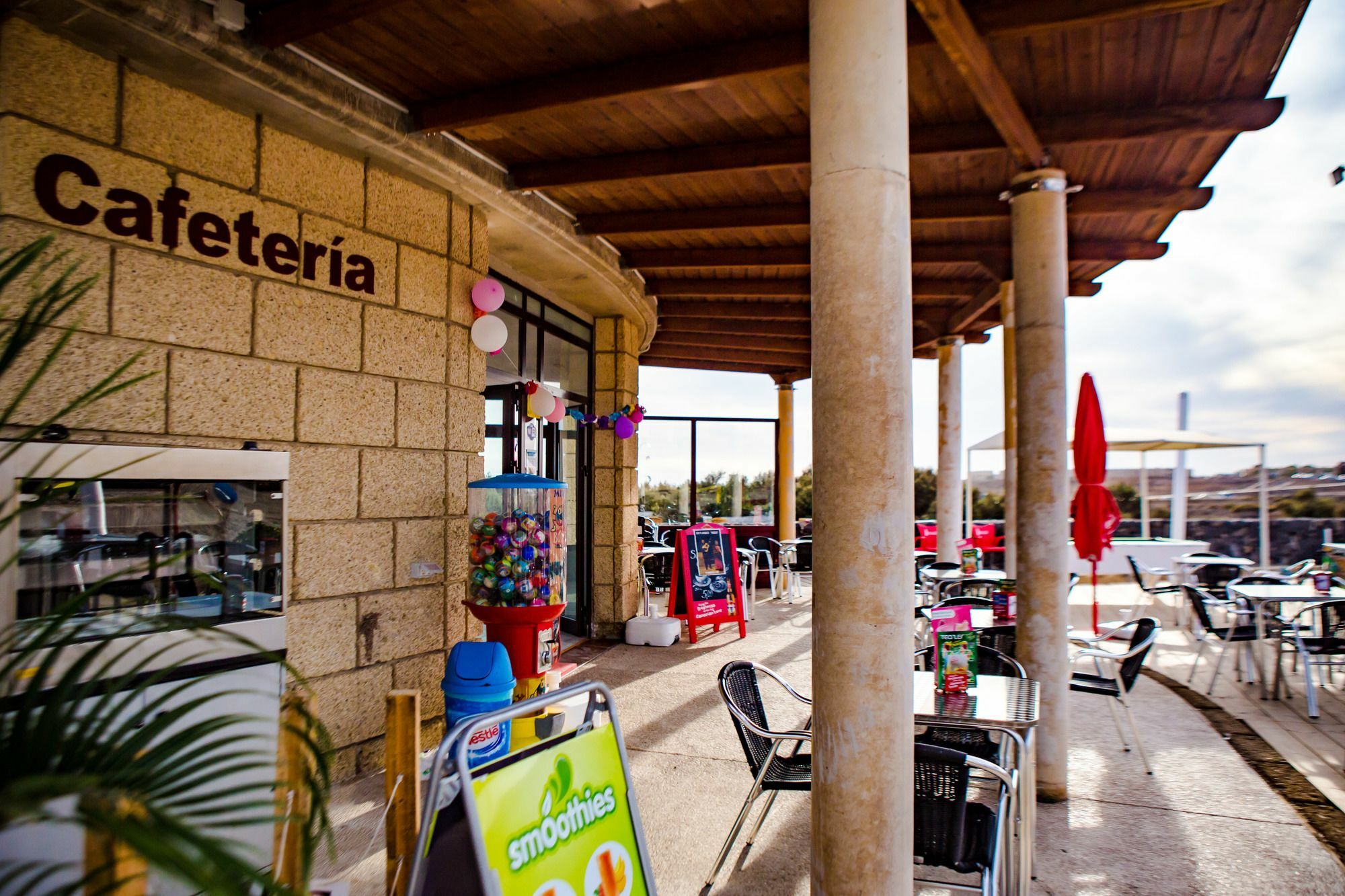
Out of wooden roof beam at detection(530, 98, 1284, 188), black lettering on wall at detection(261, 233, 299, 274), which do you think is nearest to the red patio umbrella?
wooden roof beam at detection(530, 98, 1284, 188)

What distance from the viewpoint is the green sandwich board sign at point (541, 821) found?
1605 mm

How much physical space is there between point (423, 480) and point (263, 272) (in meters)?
1.28

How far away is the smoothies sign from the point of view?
5.43 feet

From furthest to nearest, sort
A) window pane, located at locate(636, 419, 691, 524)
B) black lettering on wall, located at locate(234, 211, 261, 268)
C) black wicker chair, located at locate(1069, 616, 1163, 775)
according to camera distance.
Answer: window pane, located at locate(636, 419, 691, 524) → black wicker chair, located at locate(1069, 616, 1163, 775) → black lettering on wall, located at locate(234, 211, 261, 268)

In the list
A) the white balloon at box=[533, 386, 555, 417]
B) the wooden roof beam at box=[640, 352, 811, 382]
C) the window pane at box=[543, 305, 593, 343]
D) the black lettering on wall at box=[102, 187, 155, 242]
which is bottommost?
the white balloon at box=[533, 386, 555, 417]

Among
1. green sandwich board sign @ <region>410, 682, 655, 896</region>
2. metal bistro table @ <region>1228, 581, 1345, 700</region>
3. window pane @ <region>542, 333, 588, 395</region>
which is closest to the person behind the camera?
A: green sandwich board sign @ <region>410, 682, 655, 896</region>

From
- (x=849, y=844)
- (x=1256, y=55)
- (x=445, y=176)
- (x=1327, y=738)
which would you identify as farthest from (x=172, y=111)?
(x=1327, y=738)

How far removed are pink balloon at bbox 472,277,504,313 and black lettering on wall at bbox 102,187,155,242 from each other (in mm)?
1697

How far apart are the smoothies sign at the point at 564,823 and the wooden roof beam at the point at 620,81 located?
9.14 feet

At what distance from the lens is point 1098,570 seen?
1105 centimetres

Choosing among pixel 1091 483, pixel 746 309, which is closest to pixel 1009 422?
pixel 746 309

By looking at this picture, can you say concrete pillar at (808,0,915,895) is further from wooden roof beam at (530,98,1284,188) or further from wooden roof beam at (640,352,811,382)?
wooden roof beam at (640,352,811,382)

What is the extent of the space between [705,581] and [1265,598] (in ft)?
14.1

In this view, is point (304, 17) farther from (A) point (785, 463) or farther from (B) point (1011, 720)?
(A) point (785, 463)
